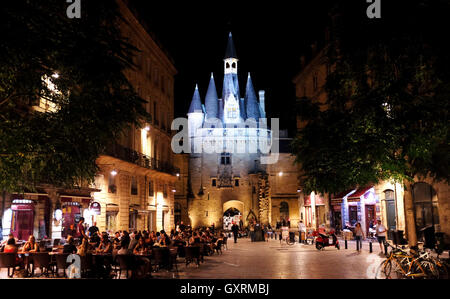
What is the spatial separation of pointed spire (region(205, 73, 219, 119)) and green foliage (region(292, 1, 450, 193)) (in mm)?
47075

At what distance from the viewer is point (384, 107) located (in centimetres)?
1190

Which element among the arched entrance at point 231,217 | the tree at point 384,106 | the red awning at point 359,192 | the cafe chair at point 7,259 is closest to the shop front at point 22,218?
the cafe chair at point 7,259

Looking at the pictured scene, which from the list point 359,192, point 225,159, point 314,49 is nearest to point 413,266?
point 359,192

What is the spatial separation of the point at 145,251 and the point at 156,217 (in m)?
20.7

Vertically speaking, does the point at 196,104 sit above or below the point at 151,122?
above

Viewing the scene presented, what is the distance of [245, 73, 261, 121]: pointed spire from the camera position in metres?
61.8

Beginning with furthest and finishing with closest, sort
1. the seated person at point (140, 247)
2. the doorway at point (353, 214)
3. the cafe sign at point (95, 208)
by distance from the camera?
1. the doorway at point (353, 214)
2. the cafe sign at point (95, 208)
3. the seated person at point (140, 247)

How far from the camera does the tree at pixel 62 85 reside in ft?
25.1

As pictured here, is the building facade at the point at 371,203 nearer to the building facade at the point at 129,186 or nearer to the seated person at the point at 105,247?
the seated person at the point at 105,247

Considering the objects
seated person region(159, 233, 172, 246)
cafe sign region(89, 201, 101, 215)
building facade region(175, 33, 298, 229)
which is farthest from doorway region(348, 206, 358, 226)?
building facade region(175, 33, 298, 229)

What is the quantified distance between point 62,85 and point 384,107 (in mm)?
8962

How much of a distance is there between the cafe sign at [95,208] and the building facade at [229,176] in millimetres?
28804

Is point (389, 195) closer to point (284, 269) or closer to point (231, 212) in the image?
point (284, 269)
